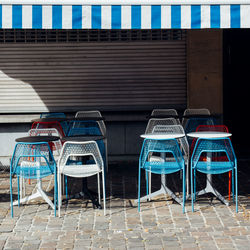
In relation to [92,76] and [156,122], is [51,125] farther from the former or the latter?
[156,122]

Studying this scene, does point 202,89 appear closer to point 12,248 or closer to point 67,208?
point 67,208

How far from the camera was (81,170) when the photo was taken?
659 cm

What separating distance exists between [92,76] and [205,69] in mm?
2242

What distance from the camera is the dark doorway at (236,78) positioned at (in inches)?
415

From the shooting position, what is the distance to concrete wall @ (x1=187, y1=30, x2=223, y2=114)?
33.2ft

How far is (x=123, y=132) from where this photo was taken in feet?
33.7

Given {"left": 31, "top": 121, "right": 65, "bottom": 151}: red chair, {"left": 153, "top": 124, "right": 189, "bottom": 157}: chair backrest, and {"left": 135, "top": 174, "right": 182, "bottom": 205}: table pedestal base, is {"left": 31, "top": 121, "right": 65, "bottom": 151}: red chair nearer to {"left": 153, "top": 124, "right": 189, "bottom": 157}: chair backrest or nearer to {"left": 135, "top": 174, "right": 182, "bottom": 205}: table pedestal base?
{"left": 153, "top": 124, "right": 189, "bottom": 157}: chair backrest

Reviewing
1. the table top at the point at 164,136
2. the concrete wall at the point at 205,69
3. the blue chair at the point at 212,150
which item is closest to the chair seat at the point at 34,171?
→ the table top at the point at 164,136

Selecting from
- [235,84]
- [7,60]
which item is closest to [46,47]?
[7,60]

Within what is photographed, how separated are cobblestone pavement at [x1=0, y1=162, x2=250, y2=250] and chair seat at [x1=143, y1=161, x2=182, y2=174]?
533mm

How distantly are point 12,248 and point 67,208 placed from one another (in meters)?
1.54

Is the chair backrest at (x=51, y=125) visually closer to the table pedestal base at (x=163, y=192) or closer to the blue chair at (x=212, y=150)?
the table pedestal base at (x=163, y=192)

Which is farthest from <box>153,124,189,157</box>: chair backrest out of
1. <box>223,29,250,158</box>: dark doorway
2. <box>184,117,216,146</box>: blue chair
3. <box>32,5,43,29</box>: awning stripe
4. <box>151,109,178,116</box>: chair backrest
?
<box>223,29,250,158</box>: dark doorway

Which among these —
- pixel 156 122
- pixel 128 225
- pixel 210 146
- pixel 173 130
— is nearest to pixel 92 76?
pixel 156 122
